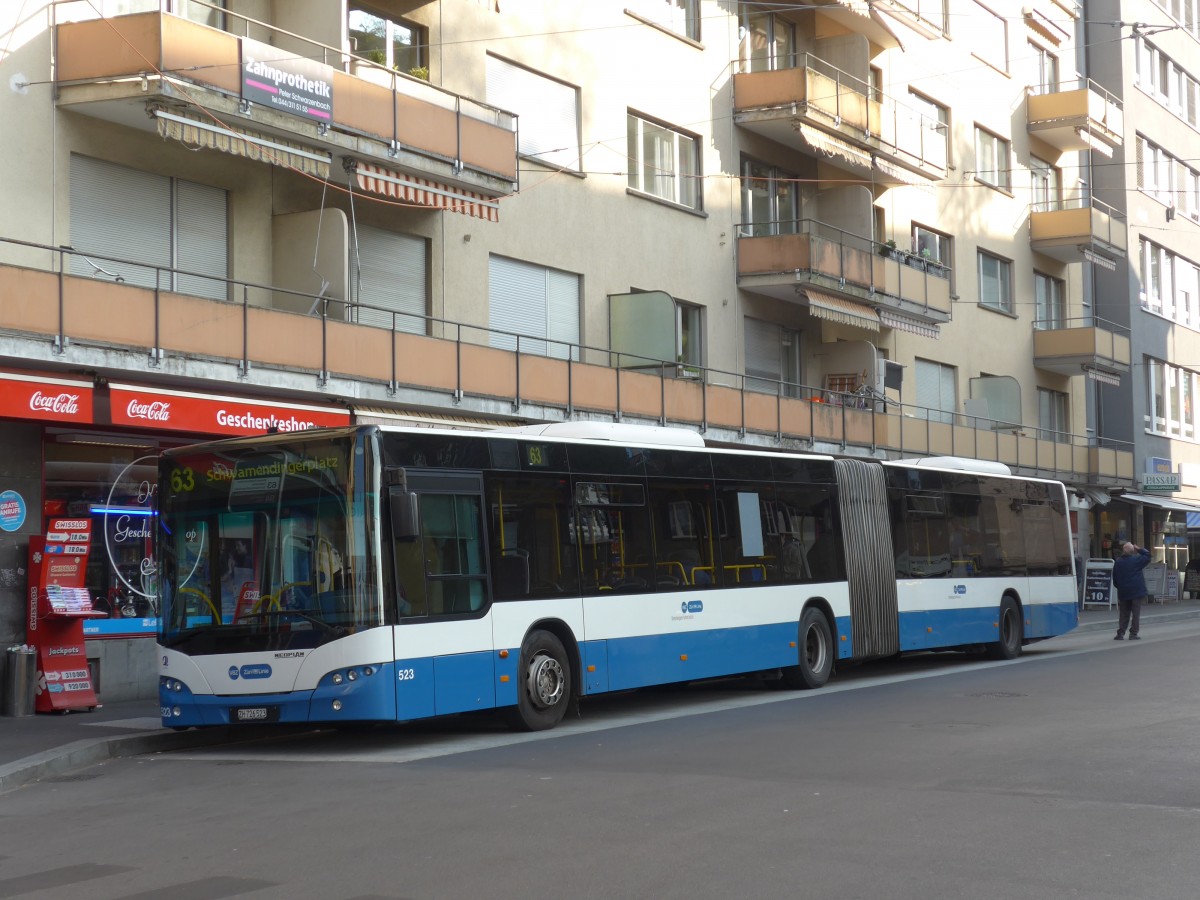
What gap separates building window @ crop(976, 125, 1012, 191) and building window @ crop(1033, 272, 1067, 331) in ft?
11.4

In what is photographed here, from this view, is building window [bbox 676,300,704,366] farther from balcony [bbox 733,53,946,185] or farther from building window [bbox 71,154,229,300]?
building window [bbox 71,154,229,300]

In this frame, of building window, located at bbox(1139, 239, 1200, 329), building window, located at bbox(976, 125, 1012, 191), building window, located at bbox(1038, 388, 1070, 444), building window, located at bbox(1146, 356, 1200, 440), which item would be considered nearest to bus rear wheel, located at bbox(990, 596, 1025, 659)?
building window, located at bbox(1038, 388, 1070, 444)

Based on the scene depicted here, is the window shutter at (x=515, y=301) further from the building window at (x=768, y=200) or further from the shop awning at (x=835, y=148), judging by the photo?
the shop awning at (x=835, y=148)

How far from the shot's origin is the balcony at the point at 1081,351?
43250 millimetres

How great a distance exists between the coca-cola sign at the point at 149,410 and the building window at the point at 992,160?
2995 centimetres

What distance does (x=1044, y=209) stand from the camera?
45250mm

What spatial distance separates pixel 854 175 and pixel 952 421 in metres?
7.59

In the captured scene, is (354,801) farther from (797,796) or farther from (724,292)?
(724,292)

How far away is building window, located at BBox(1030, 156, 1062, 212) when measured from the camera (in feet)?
147

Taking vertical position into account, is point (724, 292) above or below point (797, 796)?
above

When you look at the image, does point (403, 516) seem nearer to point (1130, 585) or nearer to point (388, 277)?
point (388, 277)

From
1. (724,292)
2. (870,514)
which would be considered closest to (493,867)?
(870,514)

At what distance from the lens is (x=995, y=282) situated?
42719mm

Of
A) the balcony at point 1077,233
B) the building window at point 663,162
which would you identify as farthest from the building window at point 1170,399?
the building window at point 663,162
